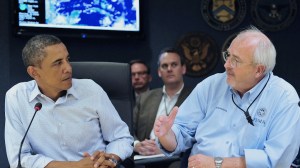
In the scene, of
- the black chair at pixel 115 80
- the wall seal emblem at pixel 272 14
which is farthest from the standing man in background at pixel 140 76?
the black chair at pixel 115 80

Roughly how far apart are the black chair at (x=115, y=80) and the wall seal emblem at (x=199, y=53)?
6.09ft

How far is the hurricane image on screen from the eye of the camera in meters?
3.57

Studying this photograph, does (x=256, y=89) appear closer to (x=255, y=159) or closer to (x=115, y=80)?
(x=255, y=159)

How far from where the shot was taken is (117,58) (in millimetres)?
3945

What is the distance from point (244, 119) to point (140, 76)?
197cm

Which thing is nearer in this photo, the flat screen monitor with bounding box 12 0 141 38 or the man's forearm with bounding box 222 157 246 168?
the man's forearm with bounding box 222 157 246 168

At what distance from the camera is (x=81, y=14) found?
3662mm

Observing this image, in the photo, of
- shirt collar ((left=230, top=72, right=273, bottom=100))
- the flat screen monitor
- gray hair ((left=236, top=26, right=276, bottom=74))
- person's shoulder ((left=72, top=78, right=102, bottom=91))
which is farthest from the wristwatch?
the flat screen monitor

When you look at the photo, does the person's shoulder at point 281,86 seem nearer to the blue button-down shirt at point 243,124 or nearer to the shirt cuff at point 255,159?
the blue button-down shirt at point 243,124

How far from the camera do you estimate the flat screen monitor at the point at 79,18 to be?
→ 11.4 ft

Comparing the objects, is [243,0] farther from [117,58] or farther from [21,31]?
[21,31]

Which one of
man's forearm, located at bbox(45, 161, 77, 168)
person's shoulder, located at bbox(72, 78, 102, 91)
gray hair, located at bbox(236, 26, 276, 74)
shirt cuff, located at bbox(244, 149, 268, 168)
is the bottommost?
man's forearm, located at bbox(45, 161, 77, 168)

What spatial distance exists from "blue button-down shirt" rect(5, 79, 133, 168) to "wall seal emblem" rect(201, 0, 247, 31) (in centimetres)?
216

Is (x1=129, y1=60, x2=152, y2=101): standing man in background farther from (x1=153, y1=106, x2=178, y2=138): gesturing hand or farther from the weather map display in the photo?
(x1=153, y1=106, x2=178, y2=138): gesturing hand
